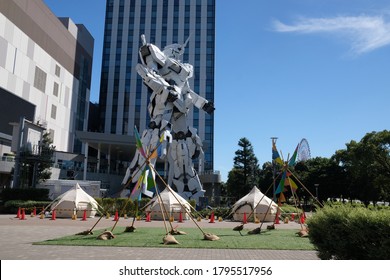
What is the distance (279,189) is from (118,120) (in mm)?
61183

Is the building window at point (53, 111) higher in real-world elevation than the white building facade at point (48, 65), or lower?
lower

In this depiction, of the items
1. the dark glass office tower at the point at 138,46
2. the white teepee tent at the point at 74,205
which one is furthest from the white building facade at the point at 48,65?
the white teepee tent at the point at 74,205

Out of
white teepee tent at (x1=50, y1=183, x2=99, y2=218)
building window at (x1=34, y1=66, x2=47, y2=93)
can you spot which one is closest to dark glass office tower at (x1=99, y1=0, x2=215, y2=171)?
building window at (x1=34, y1=66, x2=47, y2=93)

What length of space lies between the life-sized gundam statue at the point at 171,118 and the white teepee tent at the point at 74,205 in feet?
16.0

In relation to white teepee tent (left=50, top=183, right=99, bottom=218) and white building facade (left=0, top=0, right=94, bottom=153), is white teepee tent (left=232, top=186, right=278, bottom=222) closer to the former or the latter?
white teepee tent (left=50, top=183, right=99, bottom=218)

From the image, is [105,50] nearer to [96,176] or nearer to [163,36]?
[163,36]

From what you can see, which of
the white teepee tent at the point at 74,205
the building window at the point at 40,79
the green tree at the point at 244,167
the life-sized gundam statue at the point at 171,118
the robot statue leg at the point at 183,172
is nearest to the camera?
the white teepee tent at the point at 74,205

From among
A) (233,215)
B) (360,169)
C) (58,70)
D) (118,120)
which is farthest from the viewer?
(118,120)

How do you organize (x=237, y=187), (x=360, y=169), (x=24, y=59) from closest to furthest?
1. (x=360, y=169)
2. (x=24, y=59)
3. (x=237, y=187)

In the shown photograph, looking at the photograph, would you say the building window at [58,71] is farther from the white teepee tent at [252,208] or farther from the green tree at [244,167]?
the white teepee tent at [252,208]

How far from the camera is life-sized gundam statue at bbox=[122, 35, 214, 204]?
30469 mm

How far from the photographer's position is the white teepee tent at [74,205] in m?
25.3

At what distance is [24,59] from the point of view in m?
50.1

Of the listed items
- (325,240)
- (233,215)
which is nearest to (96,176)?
(233,215)
